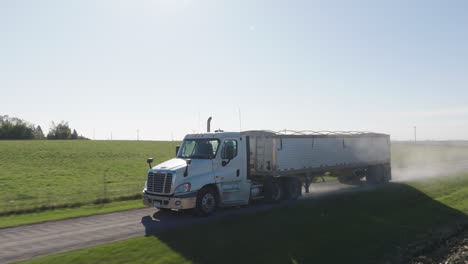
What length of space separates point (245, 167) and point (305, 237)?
5.56 metres

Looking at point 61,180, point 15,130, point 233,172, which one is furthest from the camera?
point 15,130

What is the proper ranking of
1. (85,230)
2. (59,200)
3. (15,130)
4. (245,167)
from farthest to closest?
(15,130) < (59,200) < (245,167) < (85,230)

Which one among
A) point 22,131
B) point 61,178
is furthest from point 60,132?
point 61,178

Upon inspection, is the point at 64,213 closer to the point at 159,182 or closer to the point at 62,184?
the point at 159,182

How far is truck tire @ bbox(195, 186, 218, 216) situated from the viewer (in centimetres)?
1506

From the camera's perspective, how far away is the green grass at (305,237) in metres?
10.4

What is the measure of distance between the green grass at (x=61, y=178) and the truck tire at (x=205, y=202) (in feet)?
22.8

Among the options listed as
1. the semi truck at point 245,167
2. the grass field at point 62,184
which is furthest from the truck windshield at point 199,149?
the grass field at point 62,184

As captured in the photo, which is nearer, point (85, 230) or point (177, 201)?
point (85, 230)

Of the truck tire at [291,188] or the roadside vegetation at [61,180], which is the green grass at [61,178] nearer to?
the roadside vegetation at [61,180]

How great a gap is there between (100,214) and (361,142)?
1675 centimetres

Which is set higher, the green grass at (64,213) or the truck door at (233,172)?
the truck door at (233,172)

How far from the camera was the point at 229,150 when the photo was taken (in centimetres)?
1639

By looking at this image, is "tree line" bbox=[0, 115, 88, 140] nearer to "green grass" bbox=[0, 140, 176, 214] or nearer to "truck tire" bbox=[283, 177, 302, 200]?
"green grass" bbox=[0, 140, 176, 214]
